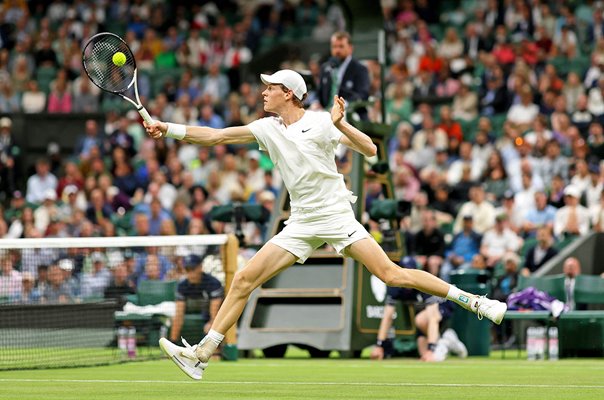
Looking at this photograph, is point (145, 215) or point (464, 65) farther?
point (464, 65)

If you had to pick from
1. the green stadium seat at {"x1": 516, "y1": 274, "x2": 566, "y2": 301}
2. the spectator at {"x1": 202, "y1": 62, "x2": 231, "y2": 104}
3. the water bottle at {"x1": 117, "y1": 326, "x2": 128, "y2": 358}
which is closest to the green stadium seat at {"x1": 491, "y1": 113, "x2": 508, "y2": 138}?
the spectator at {"x1": 202, "y1": 62, "x2": 231, "y2": 104}

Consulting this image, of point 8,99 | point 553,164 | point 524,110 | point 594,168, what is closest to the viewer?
point 594,168

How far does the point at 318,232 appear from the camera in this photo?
37.5 ft

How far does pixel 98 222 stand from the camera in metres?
25.4

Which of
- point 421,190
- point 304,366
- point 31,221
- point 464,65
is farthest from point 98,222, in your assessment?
point 304,366

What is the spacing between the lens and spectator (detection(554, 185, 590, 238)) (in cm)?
2139

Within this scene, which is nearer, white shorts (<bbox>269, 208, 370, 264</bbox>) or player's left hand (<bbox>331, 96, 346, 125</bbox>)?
player's left hand (<bbox>331, 96, 346, 125</bbox>)

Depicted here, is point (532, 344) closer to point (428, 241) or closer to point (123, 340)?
point (428, 241)

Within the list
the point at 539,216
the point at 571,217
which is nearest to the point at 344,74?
the point at 571,217

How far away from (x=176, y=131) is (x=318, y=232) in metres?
1.45

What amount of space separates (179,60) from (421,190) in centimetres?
905

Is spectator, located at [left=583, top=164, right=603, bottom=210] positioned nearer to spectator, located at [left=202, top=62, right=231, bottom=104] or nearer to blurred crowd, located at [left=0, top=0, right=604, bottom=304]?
blurred crowd, located at [left=0, top=0, right=604, bottom=304]

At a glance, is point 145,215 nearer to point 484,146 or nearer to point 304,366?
point 484,146

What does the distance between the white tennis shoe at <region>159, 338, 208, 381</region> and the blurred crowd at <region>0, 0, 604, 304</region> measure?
283 inches
